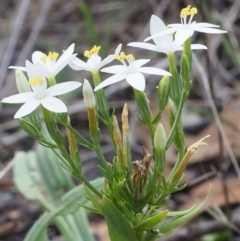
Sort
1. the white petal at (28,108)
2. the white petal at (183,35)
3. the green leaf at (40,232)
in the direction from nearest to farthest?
1. the white petal at (28,108)
2. the white petal at (183,35)
3. the green leaf at (40,232)

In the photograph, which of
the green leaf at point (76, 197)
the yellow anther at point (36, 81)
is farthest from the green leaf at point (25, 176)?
the yellow anther at point (36, 81)

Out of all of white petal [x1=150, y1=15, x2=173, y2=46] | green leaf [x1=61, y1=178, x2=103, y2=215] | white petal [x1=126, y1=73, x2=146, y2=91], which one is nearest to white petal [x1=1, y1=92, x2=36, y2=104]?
white petal [x1=126, y1=73, x2=146, y2=91]

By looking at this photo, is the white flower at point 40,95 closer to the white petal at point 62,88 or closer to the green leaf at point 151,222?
the white petal at point 62,88

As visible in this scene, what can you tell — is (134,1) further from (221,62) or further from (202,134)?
(202,134)

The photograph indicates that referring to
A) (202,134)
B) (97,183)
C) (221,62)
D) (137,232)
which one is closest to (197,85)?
(221,62)

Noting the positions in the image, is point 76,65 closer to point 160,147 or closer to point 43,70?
point 43,70

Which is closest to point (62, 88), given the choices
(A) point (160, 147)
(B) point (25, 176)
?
(A) point (160, 147)

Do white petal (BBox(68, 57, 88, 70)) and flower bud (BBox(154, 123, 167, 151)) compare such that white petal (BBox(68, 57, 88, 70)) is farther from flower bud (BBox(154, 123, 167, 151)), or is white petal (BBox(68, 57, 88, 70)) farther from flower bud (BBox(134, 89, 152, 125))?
flower bud (BBox(154, 123, 167, 151))
